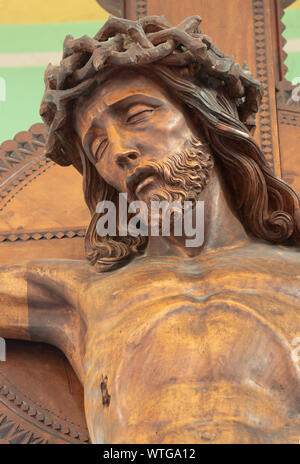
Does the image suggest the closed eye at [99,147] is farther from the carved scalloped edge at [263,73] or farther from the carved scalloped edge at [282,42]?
the carved scalloped edge at [282,42]

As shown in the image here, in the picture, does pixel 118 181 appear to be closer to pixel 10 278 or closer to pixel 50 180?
pixel 10 278

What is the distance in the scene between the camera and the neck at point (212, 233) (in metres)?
3.61

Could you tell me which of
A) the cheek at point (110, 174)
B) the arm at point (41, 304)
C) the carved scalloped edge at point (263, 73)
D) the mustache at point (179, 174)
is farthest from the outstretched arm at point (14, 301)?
the carved scalloped edge at point (263, 73)

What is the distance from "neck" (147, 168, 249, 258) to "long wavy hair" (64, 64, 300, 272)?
0.22 feet

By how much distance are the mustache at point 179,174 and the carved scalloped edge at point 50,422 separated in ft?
2.95

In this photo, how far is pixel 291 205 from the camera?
364 centimetres

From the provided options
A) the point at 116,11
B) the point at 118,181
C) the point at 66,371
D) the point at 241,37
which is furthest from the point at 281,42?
the point at 66,371

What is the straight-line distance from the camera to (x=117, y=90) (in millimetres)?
3570

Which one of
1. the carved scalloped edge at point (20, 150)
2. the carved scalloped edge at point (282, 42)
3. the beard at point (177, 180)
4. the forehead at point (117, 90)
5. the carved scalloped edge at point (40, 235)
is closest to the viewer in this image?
the beard at point (177, 180)

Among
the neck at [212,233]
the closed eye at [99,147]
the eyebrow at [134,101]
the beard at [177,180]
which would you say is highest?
the eyebrow at [134,101]

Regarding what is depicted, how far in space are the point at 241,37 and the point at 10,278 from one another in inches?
70.4

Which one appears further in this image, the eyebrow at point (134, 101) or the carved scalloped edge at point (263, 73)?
the carved scalloped edge at point (263, 73)

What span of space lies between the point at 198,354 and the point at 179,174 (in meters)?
0.66

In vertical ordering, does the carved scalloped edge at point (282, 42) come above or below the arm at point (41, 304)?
above
